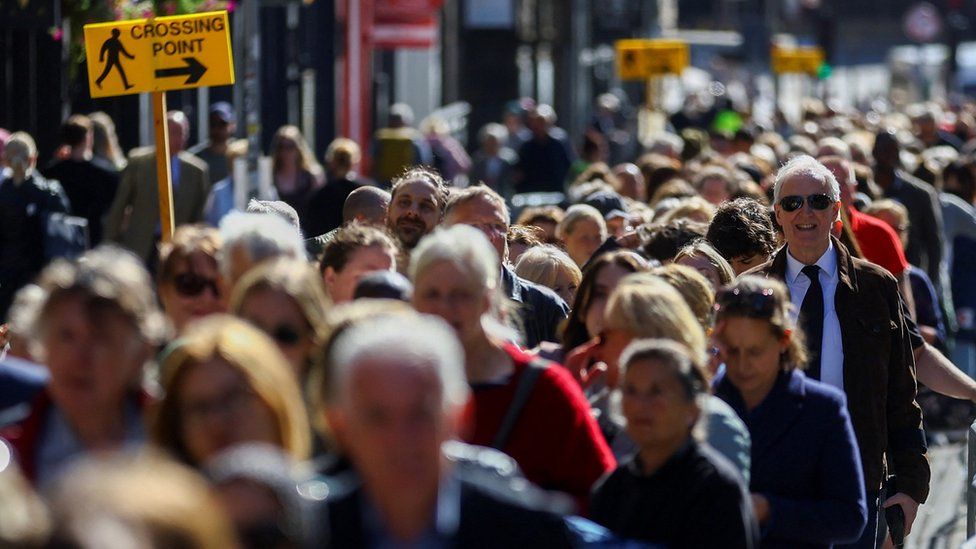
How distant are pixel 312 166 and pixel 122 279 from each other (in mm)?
10485

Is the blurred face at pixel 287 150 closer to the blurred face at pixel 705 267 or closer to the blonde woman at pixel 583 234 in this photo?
the blonde woman at pixel 583 234

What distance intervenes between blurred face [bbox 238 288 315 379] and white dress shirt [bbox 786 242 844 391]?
2396mm

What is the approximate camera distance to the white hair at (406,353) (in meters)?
3.56

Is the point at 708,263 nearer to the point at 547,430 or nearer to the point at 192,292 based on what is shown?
the point at 192,292

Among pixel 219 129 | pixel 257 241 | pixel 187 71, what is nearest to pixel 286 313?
pixel 257 241

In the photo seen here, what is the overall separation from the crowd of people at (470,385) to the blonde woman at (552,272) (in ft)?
0.04

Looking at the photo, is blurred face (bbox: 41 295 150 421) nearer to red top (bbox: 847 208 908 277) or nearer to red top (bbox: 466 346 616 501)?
red top (bbox: 466 346 616 501)

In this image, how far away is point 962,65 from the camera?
5662 centimetres

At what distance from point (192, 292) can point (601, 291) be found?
1.39m

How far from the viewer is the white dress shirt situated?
6.80 m

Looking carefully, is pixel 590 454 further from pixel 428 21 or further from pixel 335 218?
pixel 428 21

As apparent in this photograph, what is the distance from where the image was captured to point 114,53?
985 centimetres

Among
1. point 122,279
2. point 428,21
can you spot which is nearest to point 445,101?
point 428,21

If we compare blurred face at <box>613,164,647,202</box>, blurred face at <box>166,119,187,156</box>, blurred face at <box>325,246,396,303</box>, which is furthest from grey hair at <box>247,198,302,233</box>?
blurred face at <box>613,164,647,202</box>
